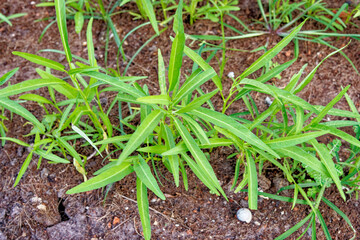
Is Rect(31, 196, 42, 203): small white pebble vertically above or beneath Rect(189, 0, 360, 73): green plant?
beneath

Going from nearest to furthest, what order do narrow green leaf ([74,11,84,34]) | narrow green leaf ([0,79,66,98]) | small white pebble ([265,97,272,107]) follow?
narrow green leaf ([0,79,66,98]) < small white pebble ([265,97,272,107]) < narrow green leaf ([74,11,84,34])

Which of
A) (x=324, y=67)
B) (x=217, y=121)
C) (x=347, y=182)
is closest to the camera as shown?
(x=217, y=121)

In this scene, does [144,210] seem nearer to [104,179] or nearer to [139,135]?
[104,179]

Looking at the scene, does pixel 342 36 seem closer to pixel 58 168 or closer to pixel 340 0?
pixel 340 0

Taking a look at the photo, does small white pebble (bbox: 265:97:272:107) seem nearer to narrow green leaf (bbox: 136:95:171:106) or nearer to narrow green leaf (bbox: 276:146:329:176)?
narrow green leaf (bbox: 276:146:329:176)

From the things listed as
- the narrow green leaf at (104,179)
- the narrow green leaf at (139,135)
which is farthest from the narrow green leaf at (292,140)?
the narrow green leaf at (104,179)

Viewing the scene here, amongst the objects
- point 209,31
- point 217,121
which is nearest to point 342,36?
point 209,31

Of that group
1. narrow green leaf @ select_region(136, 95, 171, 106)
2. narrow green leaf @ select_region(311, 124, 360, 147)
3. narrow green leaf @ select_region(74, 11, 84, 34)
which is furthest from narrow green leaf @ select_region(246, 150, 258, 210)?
narrow green leaf @ select_region(74, 11, 84, 34)

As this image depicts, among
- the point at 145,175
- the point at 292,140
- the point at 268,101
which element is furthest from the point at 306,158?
the point at 268,101
